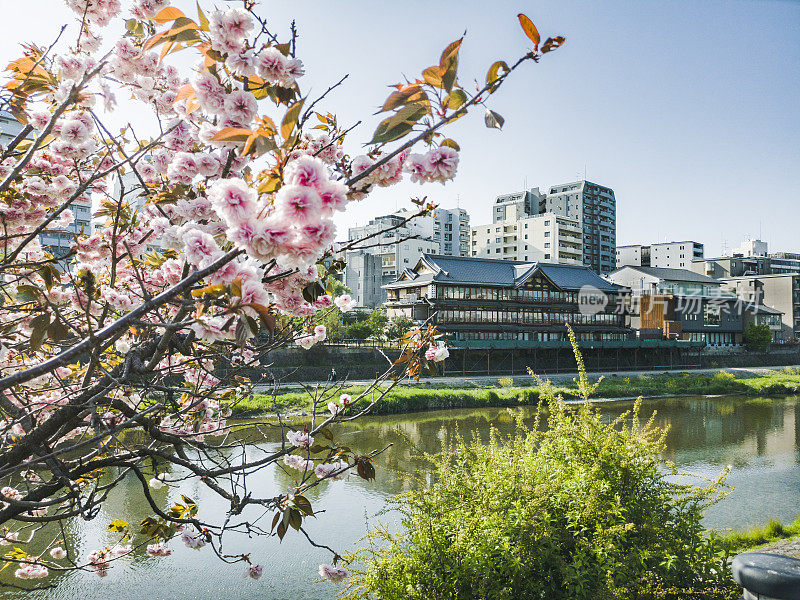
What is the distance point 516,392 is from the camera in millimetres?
23406

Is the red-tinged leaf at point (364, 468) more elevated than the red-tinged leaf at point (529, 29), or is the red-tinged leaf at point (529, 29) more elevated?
the red-tinged leaf at point (529, 29)

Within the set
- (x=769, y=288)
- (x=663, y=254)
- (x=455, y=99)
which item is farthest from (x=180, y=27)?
(x=663, y=254)

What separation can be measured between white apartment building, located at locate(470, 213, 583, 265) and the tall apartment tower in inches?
149

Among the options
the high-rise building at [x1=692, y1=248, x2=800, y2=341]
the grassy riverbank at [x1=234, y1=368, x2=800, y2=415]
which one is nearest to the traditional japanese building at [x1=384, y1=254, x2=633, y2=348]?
the grassy riverbank at [x1=234, y1=368, x2=800, y2=415]

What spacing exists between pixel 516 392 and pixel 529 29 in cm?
2289

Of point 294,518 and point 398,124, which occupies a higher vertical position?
point 398,124

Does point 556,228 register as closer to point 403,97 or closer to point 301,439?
point 301,439

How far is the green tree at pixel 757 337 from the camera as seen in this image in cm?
4338

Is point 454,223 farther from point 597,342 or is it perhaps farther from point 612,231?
point 597,342

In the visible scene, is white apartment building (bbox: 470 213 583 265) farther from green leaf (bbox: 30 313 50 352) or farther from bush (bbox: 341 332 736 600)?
green leaf (bbox: 30 313 50 352)

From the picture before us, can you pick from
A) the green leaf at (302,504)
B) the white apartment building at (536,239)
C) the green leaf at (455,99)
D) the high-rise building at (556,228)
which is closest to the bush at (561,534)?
the green leaf at (302,504)

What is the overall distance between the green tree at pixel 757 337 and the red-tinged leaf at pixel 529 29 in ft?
169

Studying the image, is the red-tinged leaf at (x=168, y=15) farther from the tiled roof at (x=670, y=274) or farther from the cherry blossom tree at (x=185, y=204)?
the tiled roof at (x=670, y=274)

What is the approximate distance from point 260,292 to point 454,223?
58297 mm
